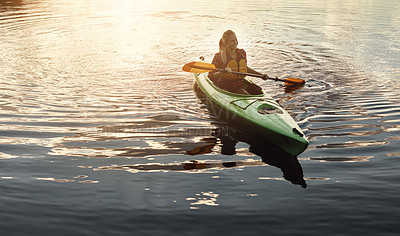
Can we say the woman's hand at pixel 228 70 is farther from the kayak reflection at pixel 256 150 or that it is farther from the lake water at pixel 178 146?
the kayak reflection at pixel 256 150

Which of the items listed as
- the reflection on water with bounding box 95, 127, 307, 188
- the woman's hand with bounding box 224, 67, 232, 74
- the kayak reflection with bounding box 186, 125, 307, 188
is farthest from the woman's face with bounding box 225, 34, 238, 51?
the reflection on water with bounding box 95, 127, 307, 188

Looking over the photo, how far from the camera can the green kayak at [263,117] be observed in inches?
243

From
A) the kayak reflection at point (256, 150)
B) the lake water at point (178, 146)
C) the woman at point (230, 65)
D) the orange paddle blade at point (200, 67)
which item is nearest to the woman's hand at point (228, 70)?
the woman at point (230, 65)

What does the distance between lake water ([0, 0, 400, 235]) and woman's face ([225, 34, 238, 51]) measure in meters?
1.42

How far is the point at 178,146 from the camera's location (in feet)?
21.6

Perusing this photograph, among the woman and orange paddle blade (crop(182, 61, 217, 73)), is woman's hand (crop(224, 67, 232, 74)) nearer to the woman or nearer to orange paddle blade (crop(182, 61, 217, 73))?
the woman

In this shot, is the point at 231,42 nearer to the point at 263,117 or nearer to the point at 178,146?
the point at 263,117

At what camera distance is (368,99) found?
902 centimetres

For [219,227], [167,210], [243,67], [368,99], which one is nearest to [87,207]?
[167,210]

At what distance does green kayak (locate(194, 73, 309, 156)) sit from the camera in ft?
20.2

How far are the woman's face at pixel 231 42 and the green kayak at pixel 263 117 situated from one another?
0.81 m

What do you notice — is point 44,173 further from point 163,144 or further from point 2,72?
point 2,72

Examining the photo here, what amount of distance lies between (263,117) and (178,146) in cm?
151

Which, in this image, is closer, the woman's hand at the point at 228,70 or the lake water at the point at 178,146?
the lake water at the point at 178,146
